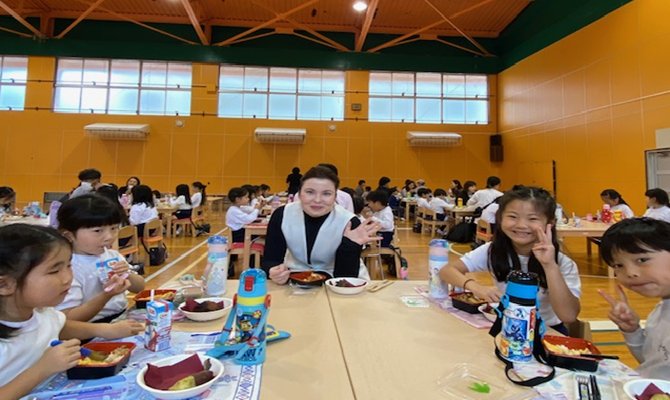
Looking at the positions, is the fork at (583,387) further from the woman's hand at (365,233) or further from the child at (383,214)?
the child at (383,214)

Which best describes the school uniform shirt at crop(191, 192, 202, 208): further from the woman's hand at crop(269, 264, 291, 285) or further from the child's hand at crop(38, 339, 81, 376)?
the child's hand at crop(38, 339, 81, 376)

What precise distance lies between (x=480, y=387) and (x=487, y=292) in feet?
1.82

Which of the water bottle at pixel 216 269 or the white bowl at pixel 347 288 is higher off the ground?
the water bottle at pixel 216 269

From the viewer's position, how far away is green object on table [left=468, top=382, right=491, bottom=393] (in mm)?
844

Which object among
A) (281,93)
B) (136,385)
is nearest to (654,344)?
(136,385)

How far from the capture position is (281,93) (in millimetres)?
12008

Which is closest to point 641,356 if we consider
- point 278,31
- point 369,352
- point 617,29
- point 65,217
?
point 369,352

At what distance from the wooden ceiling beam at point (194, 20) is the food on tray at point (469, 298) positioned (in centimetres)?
992

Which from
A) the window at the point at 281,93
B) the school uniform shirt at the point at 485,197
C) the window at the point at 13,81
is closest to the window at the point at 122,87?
the window at the point at 13,81

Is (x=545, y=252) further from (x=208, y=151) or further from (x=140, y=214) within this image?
(x=208, y=151)

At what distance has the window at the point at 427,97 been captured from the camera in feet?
40.3

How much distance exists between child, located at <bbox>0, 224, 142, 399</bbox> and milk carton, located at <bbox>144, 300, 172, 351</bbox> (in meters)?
0.18

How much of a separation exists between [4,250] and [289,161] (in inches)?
441

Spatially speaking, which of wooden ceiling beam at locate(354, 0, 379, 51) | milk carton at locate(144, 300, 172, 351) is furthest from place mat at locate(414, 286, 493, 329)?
wooden ceiling beam at locate(354, 0, 379, 51)
